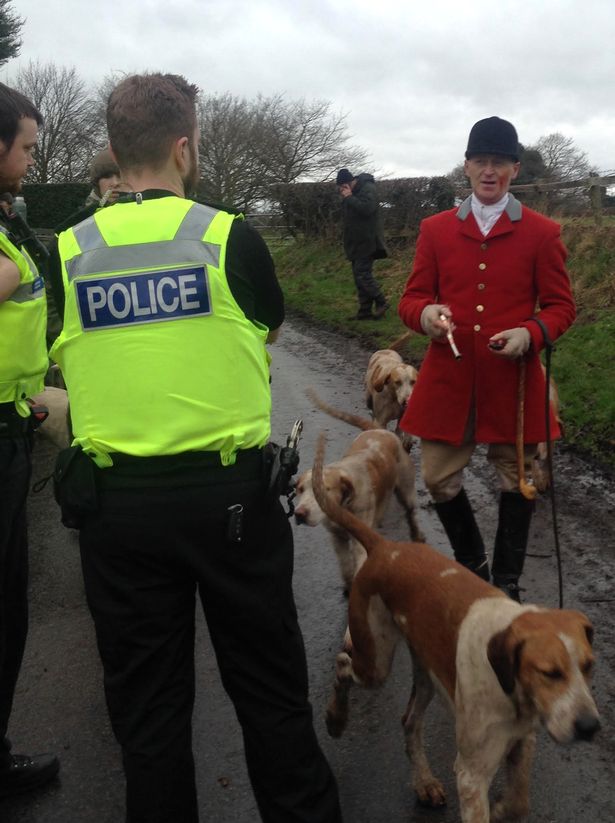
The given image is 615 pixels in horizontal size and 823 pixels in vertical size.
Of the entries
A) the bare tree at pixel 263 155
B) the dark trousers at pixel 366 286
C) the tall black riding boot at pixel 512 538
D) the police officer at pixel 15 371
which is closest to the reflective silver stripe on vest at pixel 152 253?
the police officer at pixel 15 371

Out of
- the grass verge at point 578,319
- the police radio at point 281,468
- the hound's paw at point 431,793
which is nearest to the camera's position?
the police radio at point 281,468

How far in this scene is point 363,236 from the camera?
15.3 m

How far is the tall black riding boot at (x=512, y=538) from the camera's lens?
436 cm

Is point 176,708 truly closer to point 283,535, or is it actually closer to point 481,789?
point 283,535

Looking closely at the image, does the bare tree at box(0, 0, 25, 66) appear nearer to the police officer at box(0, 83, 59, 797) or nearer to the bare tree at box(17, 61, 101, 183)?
the bare tree at box(17, 61, 101, 183)

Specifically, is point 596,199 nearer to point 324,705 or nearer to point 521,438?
point 521,438

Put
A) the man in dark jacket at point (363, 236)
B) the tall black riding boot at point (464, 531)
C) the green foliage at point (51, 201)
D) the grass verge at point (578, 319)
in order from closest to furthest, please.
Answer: the tall black riding boot at point (464, 531) → the grass verge at point (578, 319) → the man in dark jacket at point (363, 236) → the green foliage at point (51, 201)

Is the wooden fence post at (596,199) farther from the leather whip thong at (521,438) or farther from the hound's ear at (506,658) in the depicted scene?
the hound's ear at (506,658)

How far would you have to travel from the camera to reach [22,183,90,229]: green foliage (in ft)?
100

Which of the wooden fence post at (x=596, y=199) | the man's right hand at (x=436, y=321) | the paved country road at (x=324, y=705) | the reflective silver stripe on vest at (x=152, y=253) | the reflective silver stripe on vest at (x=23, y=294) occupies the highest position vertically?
the wooden fence post at (x=596, y=199)

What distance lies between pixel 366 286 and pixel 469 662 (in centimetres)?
1218

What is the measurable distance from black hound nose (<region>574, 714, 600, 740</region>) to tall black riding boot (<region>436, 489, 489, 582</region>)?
6.99 feet

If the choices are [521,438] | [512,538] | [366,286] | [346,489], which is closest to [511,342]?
[521,438]

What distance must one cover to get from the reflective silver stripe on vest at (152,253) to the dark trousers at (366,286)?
12470 mm
